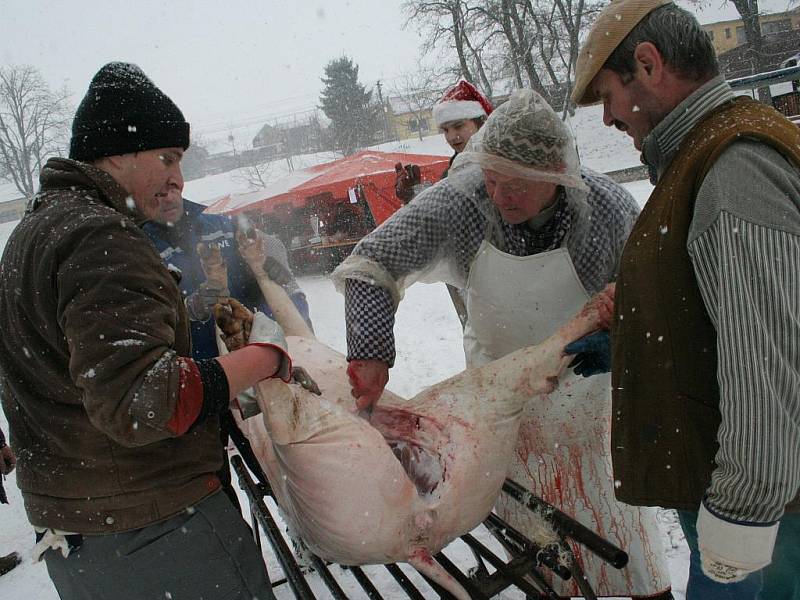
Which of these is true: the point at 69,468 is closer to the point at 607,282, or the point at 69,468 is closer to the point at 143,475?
the point at 143,475

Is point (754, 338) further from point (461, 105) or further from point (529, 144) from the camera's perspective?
point (461, 105)

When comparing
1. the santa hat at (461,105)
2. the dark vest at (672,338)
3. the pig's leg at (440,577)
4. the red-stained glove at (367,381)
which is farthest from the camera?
the santa hat at (461,105)

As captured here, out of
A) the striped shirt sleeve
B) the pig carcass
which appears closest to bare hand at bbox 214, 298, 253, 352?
the pig carcass

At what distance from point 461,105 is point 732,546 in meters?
2.83

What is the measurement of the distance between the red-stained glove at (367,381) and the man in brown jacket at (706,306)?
0.81 metres

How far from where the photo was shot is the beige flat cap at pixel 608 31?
1.22 metres

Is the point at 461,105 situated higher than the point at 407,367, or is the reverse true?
the point at 461,105

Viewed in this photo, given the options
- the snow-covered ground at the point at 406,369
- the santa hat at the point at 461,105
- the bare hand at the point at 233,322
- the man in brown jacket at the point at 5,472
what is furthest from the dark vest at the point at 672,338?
the santa hat at the point at 461,105

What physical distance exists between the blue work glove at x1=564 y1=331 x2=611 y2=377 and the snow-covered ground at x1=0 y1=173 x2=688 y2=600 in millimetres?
1091

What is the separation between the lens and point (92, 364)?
41.5 inches

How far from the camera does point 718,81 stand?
49.0 inches

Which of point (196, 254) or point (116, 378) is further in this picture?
point (196, 254)

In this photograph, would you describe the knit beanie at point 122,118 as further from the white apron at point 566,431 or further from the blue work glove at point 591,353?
the blue work glove at point 591,353

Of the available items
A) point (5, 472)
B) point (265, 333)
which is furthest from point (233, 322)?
point (5, 472)
